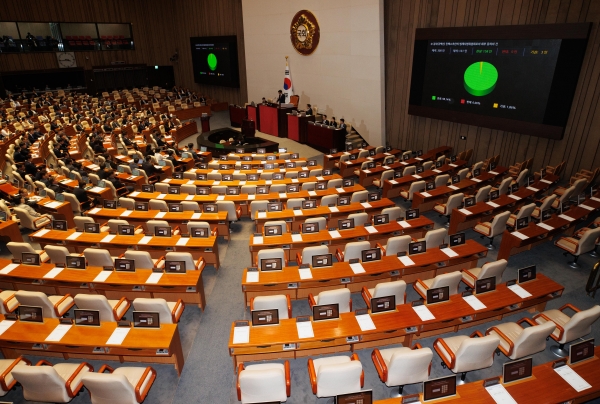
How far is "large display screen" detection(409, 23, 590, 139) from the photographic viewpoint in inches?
473

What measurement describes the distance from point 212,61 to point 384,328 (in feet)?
91.2

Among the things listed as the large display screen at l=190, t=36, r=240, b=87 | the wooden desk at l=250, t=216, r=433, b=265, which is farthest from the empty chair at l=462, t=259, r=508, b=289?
the large display screen at l=190, t=36, r=240, b=87

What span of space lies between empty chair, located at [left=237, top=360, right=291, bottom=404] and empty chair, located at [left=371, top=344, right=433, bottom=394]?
138 centimetres

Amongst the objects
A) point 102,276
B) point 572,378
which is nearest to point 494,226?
point 572,378

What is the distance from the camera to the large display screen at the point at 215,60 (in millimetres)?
27047

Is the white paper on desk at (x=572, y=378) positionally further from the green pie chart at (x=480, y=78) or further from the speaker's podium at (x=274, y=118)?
the speaker's podium at (x=274, y=118)

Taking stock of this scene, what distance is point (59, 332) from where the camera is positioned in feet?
18.6

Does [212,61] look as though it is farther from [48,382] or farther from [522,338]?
[522,338]

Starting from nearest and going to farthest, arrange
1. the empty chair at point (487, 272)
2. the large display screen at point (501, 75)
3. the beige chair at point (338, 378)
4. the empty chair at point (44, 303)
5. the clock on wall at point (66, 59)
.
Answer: the beige chair at point (338, 378)
the empty chair at point (44, 303)
the empty chair at point (487, 272)
the large display screen at point (501, 75)
the clock on wall at point (66, 59)

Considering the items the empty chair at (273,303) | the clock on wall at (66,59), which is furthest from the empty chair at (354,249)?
the clock on wall at (66,59)

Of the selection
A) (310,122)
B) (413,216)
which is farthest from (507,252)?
(310,122)

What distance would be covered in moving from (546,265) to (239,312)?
7.06 metres

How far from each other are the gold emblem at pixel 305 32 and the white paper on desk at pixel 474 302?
17.6m

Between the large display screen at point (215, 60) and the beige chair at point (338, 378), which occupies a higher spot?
the large display screen at point (215, 60)
